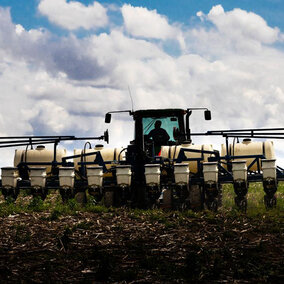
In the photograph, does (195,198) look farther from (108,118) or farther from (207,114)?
(108,118)

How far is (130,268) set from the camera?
340 inches

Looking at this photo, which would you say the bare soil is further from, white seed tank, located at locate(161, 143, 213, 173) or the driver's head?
the driver's head

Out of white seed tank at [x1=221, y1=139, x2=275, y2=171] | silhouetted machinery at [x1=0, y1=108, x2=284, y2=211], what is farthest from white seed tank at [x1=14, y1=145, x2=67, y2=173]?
white seed tank at [x1=221, y1=139, x2=275, y2=171]

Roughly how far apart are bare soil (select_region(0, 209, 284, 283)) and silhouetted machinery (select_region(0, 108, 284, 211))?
2446 millimetres

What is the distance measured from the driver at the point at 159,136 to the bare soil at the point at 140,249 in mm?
5092

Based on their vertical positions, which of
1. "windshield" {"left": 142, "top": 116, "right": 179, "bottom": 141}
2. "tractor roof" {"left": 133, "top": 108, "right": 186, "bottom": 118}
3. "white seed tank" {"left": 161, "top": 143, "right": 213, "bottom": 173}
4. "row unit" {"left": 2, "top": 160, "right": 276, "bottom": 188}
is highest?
"tractor roof" {"left": 133, "top": 108, "right": 186, "bottom": 118}

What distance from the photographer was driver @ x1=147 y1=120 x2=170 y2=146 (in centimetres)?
1877

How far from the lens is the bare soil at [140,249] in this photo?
8.26 meters

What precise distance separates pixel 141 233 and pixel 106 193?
21.2 ft

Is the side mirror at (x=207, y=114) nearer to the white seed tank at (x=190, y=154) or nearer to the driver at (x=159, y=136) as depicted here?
the white seed tank at (x=190, y=154)

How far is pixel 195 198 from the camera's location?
16797 millimetres

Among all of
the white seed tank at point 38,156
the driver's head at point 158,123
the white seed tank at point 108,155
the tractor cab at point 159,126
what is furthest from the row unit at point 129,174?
the driver's head at point 158,123

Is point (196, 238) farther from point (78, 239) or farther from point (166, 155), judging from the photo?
point (166, 155)

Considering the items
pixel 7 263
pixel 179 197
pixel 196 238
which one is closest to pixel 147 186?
pixel 179 197
